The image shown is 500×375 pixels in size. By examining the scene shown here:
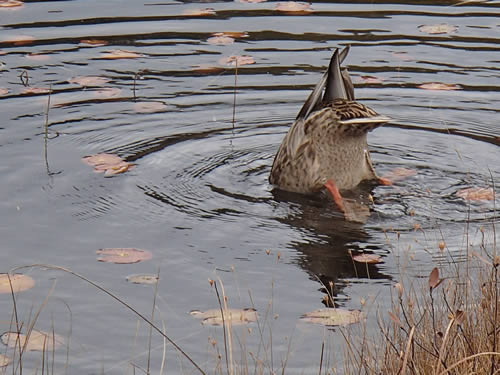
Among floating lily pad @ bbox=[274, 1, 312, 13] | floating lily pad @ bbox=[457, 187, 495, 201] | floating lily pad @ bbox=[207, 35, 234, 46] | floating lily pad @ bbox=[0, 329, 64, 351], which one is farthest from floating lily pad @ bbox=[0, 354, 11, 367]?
floating lily pad @ bbox=[274, 1, 312, 13]

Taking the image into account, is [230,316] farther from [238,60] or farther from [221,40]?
[221,40]

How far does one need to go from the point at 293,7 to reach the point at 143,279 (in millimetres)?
6021

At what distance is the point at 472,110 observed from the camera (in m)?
8.52

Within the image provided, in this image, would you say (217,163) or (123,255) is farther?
(217,163)

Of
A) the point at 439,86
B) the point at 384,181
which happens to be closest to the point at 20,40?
the point at 439,86

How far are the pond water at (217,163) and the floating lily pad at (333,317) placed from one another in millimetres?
72

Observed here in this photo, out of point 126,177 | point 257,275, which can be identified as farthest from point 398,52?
point 257,275

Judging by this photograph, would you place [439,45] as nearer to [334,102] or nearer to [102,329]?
[334,102]

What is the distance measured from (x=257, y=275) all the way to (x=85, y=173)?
2.02m

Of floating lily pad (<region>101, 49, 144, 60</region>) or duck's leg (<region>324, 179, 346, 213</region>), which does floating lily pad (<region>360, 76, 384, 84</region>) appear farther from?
duck's leg (<region>324, 179, 346, 213</region>)

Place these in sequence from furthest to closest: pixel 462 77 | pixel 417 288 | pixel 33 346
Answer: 1. pixel 462 77
2. pixel 417 288
3. pixel 33 346

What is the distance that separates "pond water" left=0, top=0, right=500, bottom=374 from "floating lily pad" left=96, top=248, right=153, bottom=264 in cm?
6

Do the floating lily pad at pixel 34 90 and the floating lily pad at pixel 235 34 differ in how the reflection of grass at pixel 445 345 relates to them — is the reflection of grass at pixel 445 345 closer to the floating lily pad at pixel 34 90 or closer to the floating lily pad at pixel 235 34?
the floating lily pad at pixel 34 90

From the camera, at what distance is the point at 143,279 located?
5629mm
